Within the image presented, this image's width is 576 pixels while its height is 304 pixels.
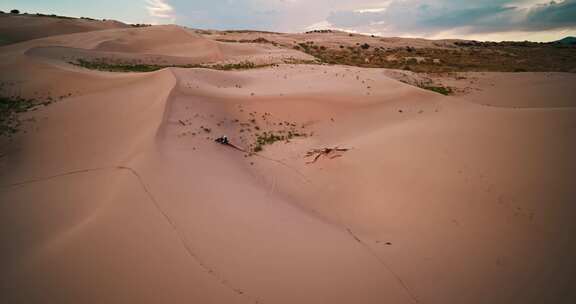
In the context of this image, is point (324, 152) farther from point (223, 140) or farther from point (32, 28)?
point (32, 28)

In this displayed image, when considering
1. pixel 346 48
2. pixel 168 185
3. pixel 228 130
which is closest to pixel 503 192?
pixel 168 185

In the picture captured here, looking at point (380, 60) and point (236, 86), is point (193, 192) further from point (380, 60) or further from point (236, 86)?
point (380, 60)

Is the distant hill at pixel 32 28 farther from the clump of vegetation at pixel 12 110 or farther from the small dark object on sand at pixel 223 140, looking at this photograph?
the small dark object on sand at pixel 223 140

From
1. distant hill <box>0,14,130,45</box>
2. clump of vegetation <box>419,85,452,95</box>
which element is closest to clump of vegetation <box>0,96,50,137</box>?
clump of vegetation <box>419,85,452,95</box>

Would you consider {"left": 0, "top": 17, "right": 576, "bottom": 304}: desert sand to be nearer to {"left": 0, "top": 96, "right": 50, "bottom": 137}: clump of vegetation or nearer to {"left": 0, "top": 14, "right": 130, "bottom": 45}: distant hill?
{"left": 0, "top": 96, "right": 50, "bottom": 137}: clump of vegetation

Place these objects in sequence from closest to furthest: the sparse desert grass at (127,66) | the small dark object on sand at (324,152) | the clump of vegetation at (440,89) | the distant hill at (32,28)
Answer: the small dark object on sand at (324,152), the clump of vegetation at (440,89), the sparse desert grass at (127,66), the distant hill at (32,28)

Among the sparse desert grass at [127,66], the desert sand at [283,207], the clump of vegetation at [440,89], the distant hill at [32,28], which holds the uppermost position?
the distant hill at [32,28]

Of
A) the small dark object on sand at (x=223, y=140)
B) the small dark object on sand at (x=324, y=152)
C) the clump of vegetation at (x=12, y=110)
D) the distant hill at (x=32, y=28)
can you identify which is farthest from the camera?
the distant hill at (x=32, y=28)

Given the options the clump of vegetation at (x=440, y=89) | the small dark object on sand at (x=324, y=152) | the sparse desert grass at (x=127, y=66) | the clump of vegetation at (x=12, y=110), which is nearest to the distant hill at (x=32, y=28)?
the sparse desert grass at (x=127, y=66)

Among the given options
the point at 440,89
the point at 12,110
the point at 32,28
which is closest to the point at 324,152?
the point at 12,110
